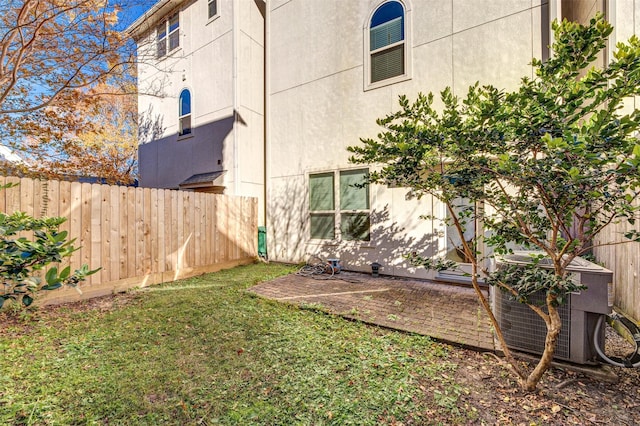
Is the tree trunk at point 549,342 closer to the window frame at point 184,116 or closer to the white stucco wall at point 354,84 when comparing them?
the white stucco wall at point 354,84

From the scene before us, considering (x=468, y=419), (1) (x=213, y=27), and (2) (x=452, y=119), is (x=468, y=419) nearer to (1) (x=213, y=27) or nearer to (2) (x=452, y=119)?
(2) (x=452, y=119)

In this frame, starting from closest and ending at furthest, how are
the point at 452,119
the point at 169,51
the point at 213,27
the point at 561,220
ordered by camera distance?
1. the point at 561,220
2. the point at 452,119
3. the point at 213,27
4. the point at 169,51

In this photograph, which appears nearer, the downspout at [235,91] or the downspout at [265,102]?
the downspout at [235,91]

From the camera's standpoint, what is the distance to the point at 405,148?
2398 mm

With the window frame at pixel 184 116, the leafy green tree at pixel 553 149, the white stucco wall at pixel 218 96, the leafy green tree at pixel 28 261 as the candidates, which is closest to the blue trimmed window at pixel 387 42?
the white stucco wall at pixel 218 96

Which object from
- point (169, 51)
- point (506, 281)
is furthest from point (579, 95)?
point (169, 51)

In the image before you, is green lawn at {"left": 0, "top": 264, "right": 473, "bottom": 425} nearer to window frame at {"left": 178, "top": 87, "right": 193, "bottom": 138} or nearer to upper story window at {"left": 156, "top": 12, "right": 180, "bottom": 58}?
window frame at {"left": 178, "top": 87, "right": 193, "bottom": 138}

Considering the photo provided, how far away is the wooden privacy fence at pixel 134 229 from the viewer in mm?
4406

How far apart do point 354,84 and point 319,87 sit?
1070 mm

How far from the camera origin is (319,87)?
24.4ft

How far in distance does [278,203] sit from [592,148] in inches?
279

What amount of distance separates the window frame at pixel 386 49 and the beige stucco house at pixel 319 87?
0.03 m

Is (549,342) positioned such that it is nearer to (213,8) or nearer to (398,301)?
(398,301)

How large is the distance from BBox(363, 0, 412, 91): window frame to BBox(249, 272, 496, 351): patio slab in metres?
4.68
